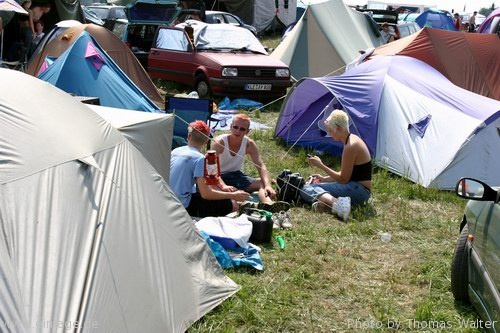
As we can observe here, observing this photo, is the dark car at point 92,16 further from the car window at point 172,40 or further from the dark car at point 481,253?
the dark car at point 481,253

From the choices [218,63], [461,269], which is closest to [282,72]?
[218,63]

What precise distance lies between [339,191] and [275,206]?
26.6 inches

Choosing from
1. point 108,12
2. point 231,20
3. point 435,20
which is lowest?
point 108,12

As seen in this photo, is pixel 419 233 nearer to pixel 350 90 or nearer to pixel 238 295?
pixel 238 295

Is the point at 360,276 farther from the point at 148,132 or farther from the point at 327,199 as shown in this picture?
the point at 148,132

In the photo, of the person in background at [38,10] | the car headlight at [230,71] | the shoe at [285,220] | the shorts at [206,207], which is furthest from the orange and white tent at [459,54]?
the person in background at [38,10]

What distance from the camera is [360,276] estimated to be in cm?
520

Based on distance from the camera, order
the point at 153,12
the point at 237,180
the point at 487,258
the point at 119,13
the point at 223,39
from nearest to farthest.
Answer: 1. the point at 487,258
2. the point at 237,180
3. the point at 223,39
4. the point at 153,12
5. the point at 119,13

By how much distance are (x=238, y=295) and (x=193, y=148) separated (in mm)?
1885

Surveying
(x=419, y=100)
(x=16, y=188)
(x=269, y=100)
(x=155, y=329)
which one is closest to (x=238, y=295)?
(x=155, y=329)

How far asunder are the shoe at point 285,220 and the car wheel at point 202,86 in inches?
263

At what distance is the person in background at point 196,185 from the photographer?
19.3ft

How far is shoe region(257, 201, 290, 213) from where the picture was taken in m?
6.40

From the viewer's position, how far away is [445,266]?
5305mm
